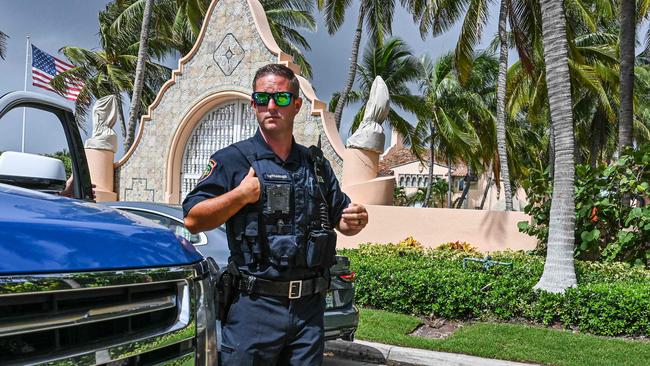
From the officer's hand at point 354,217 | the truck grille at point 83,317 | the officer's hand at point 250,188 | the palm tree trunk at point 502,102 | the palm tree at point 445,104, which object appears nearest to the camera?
the truck grille at point 83,317

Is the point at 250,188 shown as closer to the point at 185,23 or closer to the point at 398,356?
the point at 398,356

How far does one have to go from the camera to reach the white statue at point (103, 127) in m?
14.1

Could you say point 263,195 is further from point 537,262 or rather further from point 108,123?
point 108,123

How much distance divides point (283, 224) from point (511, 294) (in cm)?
494

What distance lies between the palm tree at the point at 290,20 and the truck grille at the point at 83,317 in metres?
21.0

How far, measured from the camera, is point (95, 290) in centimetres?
160

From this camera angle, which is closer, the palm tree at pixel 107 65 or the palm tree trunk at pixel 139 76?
the palm tree trunk at pixel 139 76

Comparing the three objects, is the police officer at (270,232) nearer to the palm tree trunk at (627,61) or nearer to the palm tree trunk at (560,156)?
the palm tree trunk at (560,156)

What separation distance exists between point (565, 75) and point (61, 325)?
652 centimetres

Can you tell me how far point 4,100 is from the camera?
3.04 metres

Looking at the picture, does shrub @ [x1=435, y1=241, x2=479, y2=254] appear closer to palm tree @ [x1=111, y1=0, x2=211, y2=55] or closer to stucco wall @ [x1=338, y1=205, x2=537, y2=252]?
stucco wall @ [x1=338, y1=205, x2=537, y2=252]

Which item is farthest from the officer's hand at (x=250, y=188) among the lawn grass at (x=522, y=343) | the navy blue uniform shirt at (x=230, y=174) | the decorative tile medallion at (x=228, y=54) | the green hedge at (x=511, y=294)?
the decorative tile medallion at (x=228, y=54)

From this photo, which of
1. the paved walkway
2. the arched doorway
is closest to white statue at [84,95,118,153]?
the arched doorway

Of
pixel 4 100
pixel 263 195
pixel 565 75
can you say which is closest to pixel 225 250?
pixel 4 100
